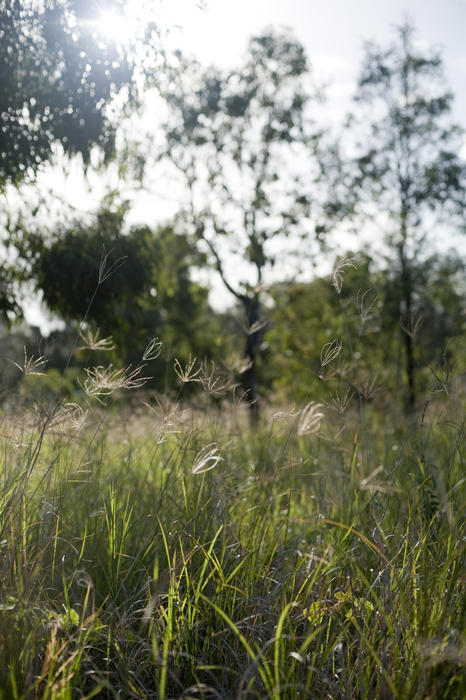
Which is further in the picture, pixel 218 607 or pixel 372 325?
pixel 372 325

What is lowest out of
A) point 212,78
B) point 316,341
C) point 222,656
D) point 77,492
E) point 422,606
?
point 222,656

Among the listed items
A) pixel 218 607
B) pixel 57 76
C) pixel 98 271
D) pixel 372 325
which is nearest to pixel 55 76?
pixel 57 76

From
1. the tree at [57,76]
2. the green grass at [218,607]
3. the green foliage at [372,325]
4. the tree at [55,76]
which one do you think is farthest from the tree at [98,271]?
the green foliage at [372,325]

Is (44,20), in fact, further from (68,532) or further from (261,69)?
(261,69)

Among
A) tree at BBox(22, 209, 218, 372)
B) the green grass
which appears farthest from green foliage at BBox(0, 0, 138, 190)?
the green grass

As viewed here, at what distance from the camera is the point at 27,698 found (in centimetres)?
182

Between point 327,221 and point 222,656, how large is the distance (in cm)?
1126

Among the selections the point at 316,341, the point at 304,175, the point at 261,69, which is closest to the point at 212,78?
the point at 261,69

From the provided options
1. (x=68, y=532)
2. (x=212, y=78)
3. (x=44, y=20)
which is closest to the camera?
(x=68, y=532)

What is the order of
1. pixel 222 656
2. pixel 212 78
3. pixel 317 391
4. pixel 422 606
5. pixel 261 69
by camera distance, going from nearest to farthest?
1. pixel 422 606
2. pixel 222 656
3. pixel 317 391
4. pixel 212 78
5. pixel 261 69

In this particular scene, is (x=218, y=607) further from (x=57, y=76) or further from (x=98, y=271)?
(x=57, y=76)

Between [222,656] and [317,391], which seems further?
[317,391]

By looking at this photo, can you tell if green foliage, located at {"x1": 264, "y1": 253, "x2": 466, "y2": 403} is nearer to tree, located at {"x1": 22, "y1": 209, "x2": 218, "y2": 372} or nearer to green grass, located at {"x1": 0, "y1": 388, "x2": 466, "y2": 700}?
tree, located at {"x1": 22, "y1": 209, "x2": 218, "y2": 372}

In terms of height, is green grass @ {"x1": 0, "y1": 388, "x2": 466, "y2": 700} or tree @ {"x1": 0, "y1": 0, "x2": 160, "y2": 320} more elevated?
tree @ {"x1": 0, "y1": 0, "x2": 160, "y2": 320}
